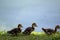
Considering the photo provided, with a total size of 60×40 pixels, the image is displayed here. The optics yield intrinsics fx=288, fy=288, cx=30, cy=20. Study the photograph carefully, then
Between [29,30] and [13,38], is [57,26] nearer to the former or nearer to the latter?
[29,30]

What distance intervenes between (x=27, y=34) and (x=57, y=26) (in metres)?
0.94

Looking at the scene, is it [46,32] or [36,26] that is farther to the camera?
[36,26]

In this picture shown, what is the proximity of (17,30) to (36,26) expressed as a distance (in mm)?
735

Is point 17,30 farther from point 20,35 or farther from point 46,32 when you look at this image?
point 46,32

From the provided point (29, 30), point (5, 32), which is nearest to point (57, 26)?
point (29, 30)

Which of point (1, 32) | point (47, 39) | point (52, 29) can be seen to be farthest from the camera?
point (52, 29)

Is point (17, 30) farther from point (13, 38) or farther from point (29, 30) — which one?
point (13, 38)

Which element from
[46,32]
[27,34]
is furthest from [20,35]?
[46,32]

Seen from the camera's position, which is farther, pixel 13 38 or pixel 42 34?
pixel 42 34

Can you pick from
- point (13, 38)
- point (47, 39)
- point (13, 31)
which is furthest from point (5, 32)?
point (47, 39)

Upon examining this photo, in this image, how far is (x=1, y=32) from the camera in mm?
7051

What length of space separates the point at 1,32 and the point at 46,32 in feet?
3.80

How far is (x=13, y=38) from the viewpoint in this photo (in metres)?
6.57

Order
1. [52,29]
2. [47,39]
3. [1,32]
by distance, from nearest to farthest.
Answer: [47,39] < [1,32] < [52,29]
